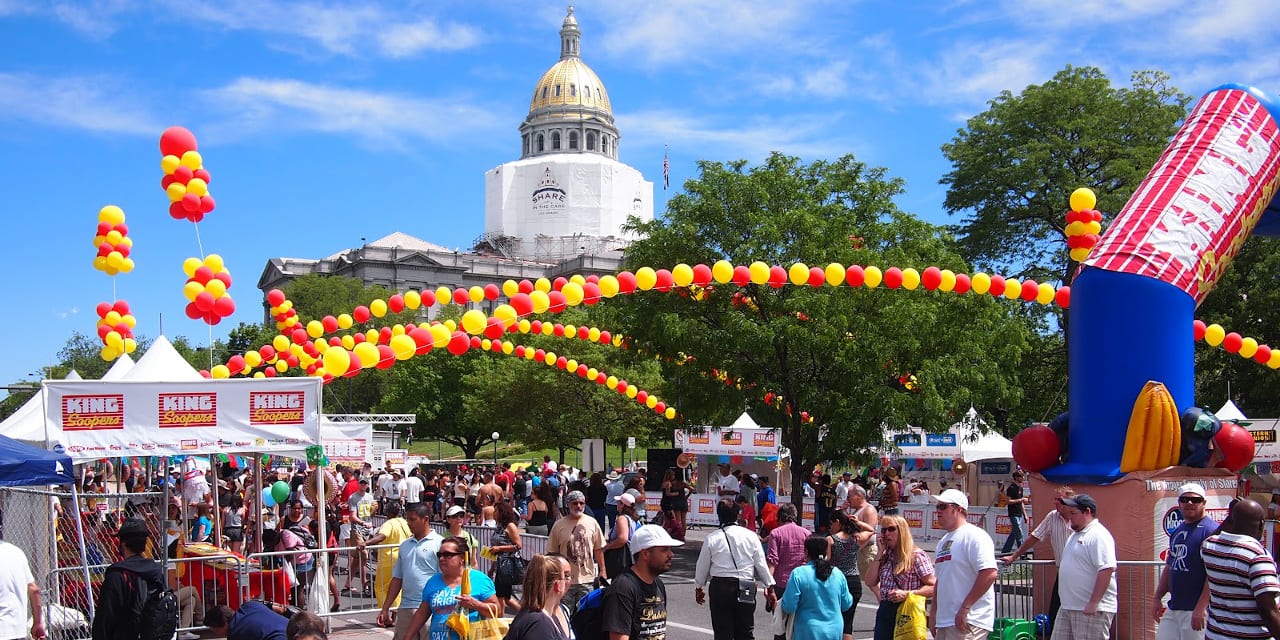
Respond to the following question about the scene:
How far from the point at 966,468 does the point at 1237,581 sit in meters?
24.1

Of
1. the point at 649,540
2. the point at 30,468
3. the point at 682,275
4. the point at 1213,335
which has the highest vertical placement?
the point at 682,275

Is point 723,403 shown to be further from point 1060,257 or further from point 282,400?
point 1060,257

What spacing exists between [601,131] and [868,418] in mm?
123281

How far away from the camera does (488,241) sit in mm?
134000

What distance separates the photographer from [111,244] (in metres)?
17.0

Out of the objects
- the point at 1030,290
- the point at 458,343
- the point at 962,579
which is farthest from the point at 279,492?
the point at 962,579

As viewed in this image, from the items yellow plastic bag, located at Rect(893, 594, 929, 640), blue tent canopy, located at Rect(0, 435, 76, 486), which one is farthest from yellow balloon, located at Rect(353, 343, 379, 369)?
yellow plastic bag, located at Rect(893, 594, 929, 640)

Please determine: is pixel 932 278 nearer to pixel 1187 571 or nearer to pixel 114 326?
pixel 1187 571

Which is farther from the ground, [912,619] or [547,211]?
[547,211]

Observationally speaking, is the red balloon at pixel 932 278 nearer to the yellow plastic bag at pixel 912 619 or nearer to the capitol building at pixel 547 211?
the yellow plastic bag at pixel 912 619

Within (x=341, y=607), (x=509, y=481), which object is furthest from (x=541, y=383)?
(x=341, y=607)

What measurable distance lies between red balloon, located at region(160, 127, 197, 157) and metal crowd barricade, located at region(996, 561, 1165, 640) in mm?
11782

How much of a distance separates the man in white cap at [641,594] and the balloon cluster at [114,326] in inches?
526

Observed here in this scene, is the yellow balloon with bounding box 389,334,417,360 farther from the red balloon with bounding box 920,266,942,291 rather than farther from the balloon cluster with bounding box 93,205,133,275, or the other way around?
the red balloon with bounding box 920,266,942,291
